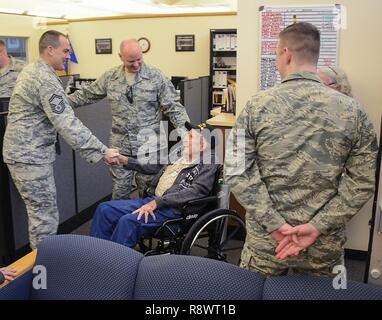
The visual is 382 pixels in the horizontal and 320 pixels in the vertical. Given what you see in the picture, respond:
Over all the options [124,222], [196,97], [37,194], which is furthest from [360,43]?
[196,97]

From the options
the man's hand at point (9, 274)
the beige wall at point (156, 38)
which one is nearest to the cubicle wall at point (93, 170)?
the man's hand at point (9, 274)

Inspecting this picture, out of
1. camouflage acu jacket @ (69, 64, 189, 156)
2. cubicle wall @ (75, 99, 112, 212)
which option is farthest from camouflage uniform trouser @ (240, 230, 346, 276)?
cubicle wall @ (75, 99, 112, 212)

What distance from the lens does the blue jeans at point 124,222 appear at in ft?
7.16

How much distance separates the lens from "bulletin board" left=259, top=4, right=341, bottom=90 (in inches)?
98.5

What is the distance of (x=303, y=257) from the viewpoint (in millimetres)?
1447

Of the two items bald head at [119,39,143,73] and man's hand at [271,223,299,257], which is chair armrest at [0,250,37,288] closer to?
man's hand at [271,223,299,257]

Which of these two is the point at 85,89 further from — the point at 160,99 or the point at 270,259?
the point at 270,259

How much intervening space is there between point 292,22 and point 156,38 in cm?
561

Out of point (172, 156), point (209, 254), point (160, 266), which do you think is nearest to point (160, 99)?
point (172, 156)

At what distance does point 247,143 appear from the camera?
144 cm

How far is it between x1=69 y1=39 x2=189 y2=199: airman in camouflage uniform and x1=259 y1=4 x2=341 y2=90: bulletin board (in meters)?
0.72

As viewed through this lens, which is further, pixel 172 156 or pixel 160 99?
pixel 160 99

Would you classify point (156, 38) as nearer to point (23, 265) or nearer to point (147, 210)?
point (147, 210)

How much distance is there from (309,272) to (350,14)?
1.73 m
